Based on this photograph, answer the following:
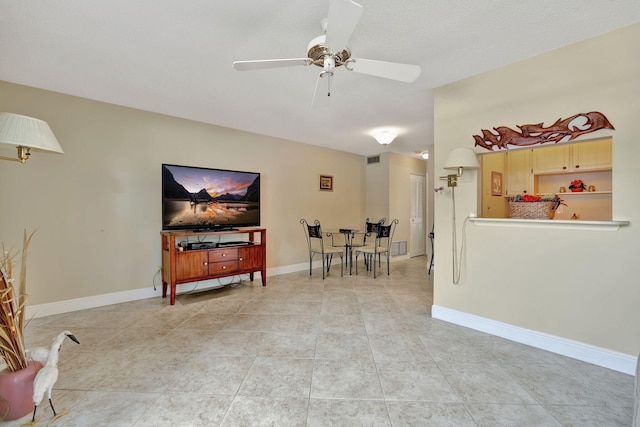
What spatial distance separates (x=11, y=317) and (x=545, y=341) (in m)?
3.47

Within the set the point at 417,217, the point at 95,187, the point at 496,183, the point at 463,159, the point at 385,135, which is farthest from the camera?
the point at 417,217

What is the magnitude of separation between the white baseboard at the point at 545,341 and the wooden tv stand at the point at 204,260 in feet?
8.12

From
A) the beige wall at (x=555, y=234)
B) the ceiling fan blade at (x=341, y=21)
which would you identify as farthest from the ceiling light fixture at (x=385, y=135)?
the ceiling fan blade at (x=341, y=21)

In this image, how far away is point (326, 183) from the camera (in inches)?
222

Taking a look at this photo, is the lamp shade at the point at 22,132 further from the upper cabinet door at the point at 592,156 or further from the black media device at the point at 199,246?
the upper cabinet door at the point at 592,156

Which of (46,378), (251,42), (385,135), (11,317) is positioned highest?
(251,42)

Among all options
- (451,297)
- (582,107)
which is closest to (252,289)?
(451,297)

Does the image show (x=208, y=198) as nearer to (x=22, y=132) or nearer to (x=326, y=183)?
(x=22, y=132)

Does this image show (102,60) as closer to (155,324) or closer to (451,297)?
(155,324)

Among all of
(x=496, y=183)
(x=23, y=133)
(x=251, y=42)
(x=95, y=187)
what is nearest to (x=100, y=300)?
(x=95, y=187)

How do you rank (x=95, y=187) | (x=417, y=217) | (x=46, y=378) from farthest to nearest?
(x=417, y=217) → (x=95, y=187) → (x=46, y=378)

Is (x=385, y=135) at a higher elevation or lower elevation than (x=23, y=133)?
higher

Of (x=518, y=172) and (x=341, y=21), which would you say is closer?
(x=341, y=21)

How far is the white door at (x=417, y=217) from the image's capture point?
663cm
